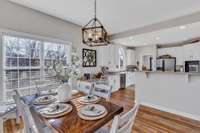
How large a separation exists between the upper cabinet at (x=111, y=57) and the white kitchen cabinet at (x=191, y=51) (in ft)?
9.92

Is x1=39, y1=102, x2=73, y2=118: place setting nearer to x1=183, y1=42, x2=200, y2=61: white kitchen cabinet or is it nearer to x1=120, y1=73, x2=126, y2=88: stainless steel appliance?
x1=120, y1=73, x2=126, y2=88: stainless steel appliance

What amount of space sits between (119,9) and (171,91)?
255 centimetres

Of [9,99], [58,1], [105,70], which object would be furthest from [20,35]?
[105,70]

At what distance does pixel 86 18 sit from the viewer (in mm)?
3557

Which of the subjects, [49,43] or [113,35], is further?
[113,35]

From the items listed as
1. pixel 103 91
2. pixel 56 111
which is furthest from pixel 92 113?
pixel 103 91

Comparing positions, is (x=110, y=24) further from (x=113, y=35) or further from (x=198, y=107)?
(x=198, y=107)

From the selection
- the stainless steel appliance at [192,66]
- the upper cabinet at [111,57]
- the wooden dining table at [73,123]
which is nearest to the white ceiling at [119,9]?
the upper cabinet at [111,57]

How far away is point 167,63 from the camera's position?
6312 mm

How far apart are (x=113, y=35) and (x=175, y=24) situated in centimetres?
244

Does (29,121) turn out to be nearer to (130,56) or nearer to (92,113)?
(92,113)

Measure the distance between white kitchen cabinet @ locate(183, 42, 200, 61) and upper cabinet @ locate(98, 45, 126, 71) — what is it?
3025mm

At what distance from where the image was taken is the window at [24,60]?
2699mm

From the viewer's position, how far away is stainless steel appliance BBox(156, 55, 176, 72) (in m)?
6.20
